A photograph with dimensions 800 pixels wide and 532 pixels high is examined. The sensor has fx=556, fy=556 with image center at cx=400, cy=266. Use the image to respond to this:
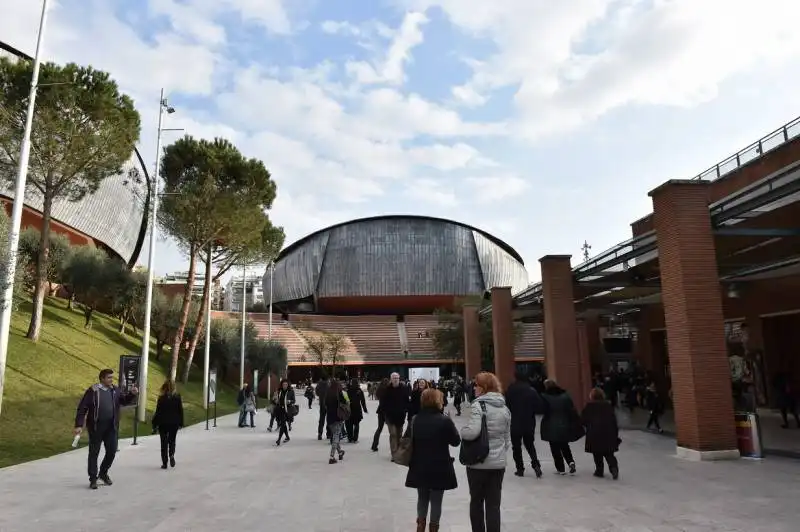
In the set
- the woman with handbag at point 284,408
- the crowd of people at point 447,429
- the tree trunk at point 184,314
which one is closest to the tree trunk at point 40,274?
the tree trunk at point 184,314

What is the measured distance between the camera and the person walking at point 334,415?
32.7 ft

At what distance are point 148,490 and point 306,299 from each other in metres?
68.0

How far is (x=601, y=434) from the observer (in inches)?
304

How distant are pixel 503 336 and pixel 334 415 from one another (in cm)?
1313

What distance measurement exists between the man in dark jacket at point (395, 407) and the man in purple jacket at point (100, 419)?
4.26m

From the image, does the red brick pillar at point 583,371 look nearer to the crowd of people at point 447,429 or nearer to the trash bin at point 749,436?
the trash bin at point 749,436

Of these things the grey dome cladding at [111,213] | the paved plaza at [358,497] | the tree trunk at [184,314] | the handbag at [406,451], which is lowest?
the paved plaza at [358,497]

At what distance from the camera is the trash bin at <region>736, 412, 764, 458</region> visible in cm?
919

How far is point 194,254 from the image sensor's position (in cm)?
2644

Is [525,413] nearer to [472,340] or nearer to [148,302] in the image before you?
[148,302]

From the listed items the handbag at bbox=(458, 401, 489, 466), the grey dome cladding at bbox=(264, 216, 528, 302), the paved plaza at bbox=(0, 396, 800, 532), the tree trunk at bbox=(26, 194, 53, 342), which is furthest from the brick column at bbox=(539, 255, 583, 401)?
the grey dome cladding at bbox=(264, 216, 528, 302)

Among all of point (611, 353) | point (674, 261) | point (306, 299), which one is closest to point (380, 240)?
point (306, 299)

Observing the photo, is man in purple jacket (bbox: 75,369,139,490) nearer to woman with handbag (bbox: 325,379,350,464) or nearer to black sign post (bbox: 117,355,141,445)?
woman with handbag (bbox: 325,379,350,464)

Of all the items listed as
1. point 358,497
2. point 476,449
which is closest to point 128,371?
point 358,497
